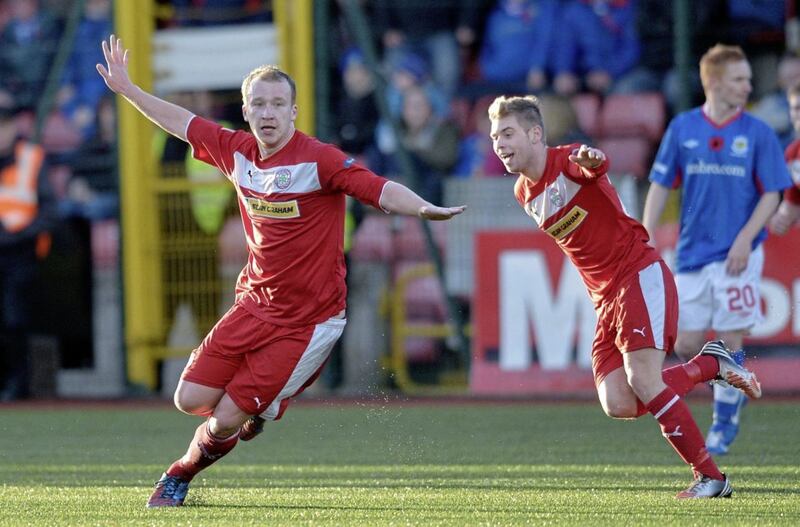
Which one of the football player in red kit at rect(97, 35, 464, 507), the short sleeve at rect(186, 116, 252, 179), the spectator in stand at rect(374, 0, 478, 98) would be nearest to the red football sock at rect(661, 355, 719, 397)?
the football player in red kit at rect(97, 35, 464, 507)

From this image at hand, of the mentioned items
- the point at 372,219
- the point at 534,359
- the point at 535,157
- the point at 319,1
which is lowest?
the point at 534,359

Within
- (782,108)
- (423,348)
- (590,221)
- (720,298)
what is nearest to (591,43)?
(782,108)

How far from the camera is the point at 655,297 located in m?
6.11

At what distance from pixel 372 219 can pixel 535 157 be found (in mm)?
6786

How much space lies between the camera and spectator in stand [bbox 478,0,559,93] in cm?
1286

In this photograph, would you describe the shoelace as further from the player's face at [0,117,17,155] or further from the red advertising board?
the player's face at [0,117,17,155]

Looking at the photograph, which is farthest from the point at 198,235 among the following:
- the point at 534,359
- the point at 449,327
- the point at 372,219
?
the point at 534,359

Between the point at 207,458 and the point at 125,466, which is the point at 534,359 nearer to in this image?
the point at 125,466

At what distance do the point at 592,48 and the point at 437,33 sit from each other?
1506 millimetres

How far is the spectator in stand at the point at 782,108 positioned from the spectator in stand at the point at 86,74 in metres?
5.94

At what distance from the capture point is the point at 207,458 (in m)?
6.03

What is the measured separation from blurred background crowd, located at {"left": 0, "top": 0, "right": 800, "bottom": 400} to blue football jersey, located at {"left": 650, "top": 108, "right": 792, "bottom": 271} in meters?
4.46

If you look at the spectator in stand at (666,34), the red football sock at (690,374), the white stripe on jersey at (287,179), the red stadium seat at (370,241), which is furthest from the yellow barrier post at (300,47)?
the red football sock at (690,374)

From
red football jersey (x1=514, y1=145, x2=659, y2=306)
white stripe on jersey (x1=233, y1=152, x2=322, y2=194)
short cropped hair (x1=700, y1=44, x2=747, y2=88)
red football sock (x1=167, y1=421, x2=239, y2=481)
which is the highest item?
short cropped hair (x1=700, y1=44, x2=747, y2=88)
